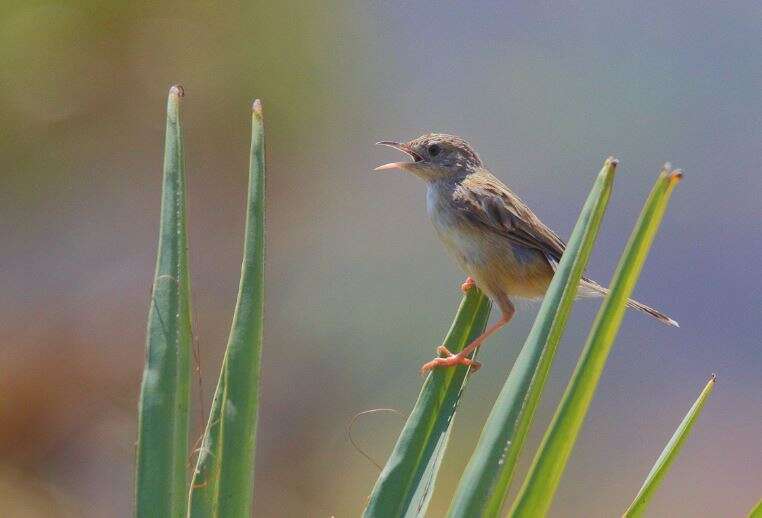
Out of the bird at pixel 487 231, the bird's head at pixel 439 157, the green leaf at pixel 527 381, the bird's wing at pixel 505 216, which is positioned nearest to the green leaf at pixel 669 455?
the green leaf at pixel 527 381

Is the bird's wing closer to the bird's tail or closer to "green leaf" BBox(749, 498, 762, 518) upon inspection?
the bird's tail

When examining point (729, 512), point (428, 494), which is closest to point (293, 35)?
point (729, 512)

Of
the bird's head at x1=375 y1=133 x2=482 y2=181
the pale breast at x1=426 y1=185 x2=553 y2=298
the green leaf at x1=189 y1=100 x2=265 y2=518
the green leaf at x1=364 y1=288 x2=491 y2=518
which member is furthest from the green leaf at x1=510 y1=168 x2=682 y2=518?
the bird's head at x1=375 y1=133 x2=482 y2=181

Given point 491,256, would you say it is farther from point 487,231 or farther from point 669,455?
point 669,455

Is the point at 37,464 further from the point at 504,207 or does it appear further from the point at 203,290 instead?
the point at 504,207

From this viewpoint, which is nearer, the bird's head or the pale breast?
the pale breast
